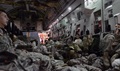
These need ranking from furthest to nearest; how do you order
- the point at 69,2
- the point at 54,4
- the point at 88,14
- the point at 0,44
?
the point at 54,4
the point at 88,14
the point at 69,2
the point at 0,44

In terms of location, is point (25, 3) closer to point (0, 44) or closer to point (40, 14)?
point (40, 14)

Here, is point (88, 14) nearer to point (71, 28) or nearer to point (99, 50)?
point (71, 28)

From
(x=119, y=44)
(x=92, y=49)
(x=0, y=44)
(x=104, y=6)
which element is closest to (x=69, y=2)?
(x=104, y=6)

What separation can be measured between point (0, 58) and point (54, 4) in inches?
172

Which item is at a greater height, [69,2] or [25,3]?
[25,3]

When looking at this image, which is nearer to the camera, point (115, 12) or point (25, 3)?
point (115, 12)

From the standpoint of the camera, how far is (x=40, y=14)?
8383mm

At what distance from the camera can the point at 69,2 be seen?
14.7ft

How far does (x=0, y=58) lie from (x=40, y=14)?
6603 millimetres

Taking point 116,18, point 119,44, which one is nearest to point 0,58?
point 119,44

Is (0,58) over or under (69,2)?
under

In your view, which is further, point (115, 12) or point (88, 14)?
point (88, 14)

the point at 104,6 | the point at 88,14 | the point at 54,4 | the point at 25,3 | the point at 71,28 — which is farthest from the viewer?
the point at 71,28

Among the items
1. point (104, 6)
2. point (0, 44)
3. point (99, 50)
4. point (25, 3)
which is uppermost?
point (25, 3)
